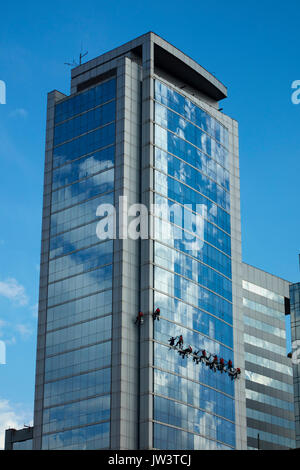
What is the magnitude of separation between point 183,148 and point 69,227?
24.0 m

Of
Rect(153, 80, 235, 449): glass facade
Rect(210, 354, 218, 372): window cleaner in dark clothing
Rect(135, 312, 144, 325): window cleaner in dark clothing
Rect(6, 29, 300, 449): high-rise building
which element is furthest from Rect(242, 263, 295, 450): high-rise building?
Rect(135, 312, 144, 325): window cleaner in dark clothing

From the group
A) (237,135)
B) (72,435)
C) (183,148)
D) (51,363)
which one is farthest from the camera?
(237,135)

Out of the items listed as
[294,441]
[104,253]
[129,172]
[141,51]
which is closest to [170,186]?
[129,172]

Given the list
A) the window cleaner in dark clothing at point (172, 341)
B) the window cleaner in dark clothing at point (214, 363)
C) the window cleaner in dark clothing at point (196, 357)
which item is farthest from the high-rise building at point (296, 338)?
the window cleaner in dark clothing at point (172, 341)

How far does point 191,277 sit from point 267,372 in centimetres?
5525

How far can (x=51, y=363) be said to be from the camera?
13825 centimetres

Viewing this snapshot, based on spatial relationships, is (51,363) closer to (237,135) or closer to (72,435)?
(72,435)

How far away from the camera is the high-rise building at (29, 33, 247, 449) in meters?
130

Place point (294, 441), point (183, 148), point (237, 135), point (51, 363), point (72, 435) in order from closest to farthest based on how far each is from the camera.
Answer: point (72, 435), point (51, 363), point (183, 148), point (237, 135), point (294, 441)

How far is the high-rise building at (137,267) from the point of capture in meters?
130

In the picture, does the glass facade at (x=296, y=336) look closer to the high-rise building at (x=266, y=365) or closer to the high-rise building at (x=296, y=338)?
the high-rise building at (x=296, y=338)

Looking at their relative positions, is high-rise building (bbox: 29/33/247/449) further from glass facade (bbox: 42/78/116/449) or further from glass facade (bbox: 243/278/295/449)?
glass facade (bbox: 243/278/295/449)

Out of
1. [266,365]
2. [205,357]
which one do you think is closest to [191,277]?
[205,357]

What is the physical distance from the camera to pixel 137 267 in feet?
444
